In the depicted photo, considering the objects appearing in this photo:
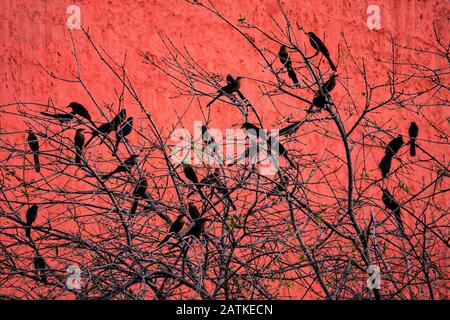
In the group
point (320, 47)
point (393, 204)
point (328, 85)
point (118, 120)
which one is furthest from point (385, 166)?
point (118, 120)

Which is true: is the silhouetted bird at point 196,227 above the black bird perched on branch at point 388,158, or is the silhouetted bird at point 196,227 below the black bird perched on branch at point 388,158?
below

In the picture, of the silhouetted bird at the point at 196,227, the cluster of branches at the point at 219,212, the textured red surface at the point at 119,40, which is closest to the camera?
the silhouetted bird at the point at 196,227

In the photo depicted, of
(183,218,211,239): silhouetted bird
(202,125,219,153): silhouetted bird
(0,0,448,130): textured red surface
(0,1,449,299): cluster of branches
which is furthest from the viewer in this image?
(0,0,448,130): textured red surface

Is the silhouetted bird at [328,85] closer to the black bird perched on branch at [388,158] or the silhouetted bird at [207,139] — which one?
the black bird perched on branch at [388,158]

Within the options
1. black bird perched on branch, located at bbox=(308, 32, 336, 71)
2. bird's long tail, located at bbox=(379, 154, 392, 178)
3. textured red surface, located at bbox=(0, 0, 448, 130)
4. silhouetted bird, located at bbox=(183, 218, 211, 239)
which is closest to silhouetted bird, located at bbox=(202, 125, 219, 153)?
silhouetted bird, located at bbox=(183, 218, 211, 239)

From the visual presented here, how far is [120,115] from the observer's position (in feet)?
11.2

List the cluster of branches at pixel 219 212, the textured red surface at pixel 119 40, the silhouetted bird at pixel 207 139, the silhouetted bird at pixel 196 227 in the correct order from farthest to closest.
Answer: the textured red surface at pixel 119 40 < the silhouetted bird at pixel 207 139 < the cluster of branches at pixel 219 212 < the silhouetted bird at pixel 196 227

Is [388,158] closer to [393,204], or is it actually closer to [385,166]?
[385,166]

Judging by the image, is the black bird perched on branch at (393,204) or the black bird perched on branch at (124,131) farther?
the black bird perched on branch at (124,131)

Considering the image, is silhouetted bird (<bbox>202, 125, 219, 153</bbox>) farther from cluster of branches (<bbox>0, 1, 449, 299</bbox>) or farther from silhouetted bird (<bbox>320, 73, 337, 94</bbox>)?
silhouetted bird (<bbox>320, 73, 337, 94</bbox>)

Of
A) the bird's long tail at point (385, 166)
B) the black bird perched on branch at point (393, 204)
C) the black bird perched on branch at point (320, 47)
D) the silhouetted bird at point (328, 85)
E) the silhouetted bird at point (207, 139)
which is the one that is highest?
the black bird perched on branch at point (320, 47)

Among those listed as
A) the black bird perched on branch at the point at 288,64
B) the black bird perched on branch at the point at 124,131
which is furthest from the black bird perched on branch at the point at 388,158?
the black bird perched on branch at the point at 124,131
